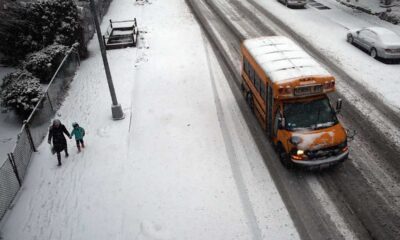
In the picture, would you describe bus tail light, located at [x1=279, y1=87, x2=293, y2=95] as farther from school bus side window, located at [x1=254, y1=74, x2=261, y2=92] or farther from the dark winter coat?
the dark winter coat

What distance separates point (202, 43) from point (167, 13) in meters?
8.62

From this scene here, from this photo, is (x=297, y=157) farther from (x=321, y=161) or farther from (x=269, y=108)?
(x=269, y=108)

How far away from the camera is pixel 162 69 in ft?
67.9

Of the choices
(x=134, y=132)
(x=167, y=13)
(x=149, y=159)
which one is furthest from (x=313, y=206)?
(x=167, y=13)

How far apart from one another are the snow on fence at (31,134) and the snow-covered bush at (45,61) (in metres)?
0.52

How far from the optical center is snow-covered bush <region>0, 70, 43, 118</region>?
15750 millimetres

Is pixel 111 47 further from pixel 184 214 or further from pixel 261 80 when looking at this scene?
pixel 184 214

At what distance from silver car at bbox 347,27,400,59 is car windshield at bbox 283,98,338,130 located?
10574mm

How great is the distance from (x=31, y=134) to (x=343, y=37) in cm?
2050

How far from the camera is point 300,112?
11945 mm

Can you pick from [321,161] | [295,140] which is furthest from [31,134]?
[321,161]

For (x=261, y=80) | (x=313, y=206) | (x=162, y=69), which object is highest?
(x=261, y=80)

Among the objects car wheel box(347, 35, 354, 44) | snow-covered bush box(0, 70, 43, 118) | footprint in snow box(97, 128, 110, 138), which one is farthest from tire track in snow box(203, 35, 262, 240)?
car wheel box(347, 35, 354, 44)

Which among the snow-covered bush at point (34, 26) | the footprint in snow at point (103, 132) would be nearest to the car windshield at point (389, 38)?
the footprint in snow at point (103, 132)
